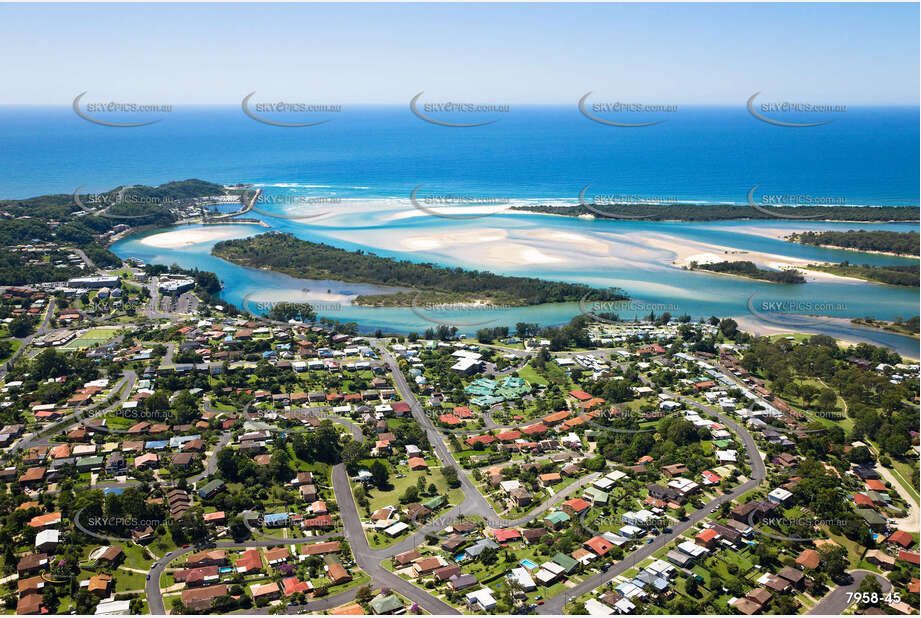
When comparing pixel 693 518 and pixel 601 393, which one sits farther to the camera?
pixel 601 393

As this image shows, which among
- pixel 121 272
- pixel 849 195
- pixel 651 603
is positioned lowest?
pixel 651 603

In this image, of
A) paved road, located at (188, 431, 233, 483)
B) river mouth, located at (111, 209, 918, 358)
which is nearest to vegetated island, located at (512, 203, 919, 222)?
river mouth, located at (111, 209, 918, 358)

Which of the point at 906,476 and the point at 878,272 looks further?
the point at 878,272

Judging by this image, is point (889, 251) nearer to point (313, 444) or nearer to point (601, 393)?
point (601, 393)

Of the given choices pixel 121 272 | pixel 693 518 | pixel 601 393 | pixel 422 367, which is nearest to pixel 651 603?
pixel 693 518

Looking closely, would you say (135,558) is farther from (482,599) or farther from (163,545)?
(482,599)

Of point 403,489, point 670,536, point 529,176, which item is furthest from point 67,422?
point 529,176
